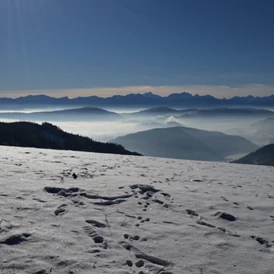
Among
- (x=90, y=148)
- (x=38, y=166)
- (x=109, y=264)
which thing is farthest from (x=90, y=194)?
(x=90, y=148)

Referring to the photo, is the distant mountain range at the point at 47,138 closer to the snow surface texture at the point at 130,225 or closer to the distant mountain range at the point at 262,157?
the snow surface texture at the point at 130,225

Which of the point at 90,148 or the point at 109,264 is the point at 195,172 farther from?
the point at 90,148

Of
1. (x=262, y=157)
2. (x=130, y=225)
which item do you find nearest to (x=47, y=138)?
(x=130, y=225)

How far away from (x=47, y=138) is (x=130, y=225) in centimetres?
5660

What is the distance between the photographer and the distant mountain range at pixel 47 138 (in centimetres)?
5477

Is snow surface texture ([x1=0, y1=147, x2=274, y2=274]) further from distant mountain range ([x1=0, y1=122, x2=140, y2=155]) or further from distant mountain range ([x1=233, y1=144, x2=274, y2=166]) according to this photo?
distant mountain range ([x1=233, y1=144, x2=274, y2=166])

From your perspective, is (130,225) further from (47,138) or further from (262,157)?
(262,157)

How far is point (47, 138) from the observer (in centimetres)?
6094

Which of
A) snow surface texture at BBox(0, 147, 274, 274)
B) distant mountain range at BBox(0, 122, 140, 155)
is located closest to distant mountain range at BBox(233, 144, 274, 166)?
distant mountain range at BBox(0, 122, 140, 155)

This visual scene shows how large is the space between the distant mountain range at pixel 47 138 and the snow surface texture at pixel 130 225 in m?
45.0

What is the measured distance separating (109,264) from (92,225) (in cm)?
184

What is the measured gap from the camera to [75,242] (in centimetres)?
614

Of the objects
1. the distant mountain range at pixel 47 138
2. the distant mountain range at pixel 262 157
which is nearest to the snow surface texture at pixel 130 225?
the distant mountain range at pixel 47 138

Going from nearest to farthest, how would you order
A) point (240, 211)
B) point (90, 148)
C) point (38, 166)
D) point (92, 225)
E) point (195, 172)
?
point (92, 225) < point (240, 211) < point (38, 166) < point (195, 172) < point (90, 148)
